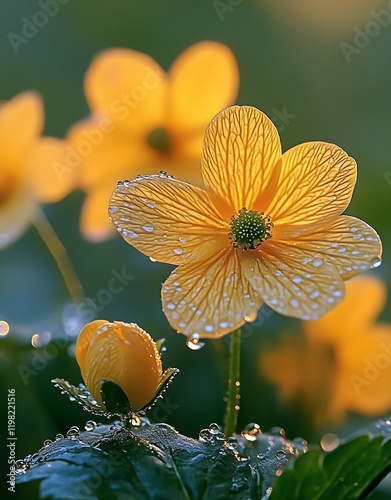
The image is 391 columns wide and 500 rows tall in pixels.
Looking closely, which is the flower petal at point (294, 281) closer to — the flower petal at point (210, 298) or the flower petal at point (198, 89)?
the flower petal at point (210, 298)

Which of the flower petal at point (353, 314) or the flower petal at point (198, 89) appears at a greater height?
the flower petal at point (198, 89)

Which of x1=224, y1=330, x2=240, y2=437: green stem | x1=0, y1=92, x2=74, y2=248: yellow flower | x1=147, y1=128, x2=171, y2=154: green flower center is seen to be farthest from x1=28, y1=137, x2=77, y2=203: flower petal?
x1=224, y1=330, x2=240, y2=437: green stem

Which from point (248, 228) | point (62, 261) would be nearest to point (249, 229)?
point (248, 228)

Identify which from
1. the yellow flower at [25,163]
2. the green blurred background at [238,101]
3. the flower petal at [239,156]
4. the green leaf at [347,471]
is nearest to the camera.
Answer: the green leaf at [347,471]

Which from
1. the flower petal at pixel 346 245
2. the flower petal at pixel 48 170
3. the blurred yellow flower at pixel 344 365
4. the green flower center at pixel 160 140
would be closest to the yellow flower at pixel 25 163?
the flower petal at pixel 48 170

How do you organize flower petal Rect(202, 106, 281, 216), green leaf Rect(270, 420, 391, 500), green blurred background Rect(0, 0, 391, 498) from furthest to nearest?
1. green blurred background Rect(0, 0, 391, 498)
2. flower petal Rect(202, 106, 281, 216)
3. green leaf Rect(270, 420, 391, 500)

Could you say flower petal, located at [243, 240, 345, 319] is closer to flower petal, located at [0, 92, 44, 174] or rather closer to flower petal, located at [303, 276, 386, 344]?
flower petal, located at [303, 276, 386, 344]
